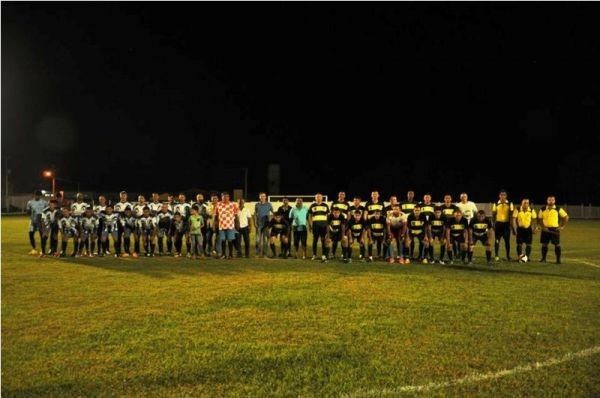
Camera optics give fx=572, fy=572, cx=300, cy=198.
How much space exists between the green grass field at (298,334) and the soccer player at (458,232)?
105 inches

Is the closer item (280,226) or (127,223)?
(280,226)

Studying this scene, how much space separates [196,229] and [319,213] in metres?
3.79

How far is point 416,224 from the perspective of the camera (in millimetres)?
16500

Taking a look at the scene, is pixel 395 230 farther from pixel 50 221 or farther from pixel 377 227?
pixel 50 221

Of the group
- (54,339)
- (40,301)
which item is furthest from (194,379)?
(40,301)

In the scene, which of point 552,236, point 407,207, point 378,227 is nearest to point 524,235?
point 552,236

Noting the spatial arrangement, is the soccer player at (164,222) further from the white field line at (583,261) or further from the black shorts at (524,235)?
the white field line at (583,261)

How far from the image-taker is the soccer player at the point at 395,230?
16516mm

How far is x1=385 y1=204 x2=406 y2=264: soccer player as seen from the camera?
16.5 m

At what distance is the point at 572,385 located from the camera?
19.3ft

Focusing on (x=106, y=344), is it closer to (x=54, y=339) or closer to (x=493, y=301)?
(x=54, y=339)

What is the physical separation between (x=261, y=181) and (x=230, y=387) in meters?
76.5

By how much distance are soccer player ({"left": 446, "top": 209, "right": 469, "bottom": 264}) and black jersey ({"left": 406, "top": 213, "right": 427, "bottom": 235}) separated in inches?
27.9

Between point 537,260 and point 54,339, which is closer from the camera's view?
point 54,339
